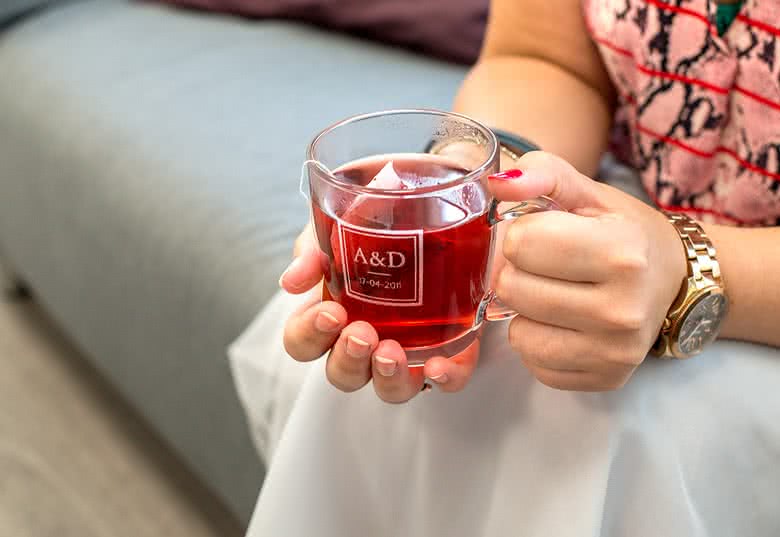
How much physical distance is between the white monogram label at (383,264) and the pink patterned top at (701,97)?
34cm

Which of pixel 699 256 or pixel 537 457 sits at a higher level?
pixel 699 256

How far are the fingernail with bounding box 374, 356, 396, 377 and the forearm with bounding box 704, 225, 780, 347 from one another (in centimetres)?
24

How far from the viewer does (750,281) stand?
1.85 ft

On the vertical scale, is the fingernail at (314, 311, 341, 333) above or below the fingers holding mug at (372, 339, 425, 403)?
above

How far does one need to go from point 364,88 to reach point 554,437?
76 cm

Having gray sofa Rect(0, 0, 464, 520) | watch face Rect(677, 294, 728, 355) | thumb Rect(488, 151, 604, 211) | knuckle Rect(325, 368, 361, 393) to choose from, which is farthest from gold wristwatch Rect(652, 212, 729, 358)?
gray sofa Rect(0, 0, 464, 520)

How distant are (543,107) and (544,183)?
1.12ft

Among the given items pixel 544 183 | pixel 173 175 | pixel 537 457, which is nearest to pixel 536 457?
pixel 537 457

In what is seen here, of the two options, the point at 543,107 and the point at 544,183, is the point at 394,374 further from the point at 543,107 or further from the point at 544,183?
the point at 543,107

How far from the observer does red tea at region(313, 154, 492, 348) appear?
461 mm

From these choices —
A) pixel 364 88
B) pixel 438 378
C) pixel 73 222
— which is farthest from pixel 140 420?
pixel 438 378

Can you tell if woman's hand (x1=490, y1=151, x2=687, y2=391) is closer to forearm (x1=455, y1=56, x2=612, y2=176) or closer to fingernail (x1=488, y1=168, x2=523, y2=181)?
fingernail (x1=488, y1=168, x2=523, y2=181)

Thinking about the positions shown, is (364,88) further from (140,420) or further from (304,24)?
(140,420)

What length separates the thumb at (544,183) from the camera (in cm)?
45
